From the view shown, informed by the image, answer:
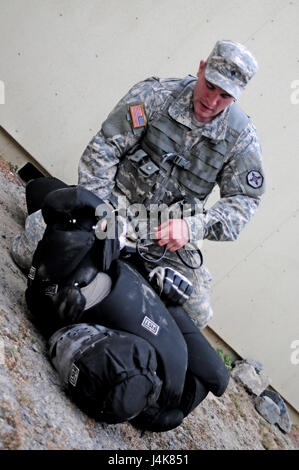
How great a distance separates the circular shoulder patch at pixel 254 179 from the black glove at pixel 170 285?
703 mm

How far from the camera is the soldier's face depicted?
2.72 meters

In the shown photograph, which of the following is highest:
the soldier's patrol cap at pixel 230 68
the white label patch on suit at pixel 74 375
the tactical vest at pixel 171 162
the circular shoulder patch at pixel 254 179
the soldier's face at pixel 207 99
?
the soldier's patrol cap at pixel 230 68

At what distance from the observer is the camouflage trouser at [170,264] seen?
2838mm

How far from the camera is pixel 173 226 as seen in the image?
260 cm

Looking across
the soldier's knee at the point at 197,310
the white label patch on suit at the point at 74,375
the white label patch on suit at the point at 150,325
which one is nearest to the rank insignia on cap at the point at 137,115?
the soldier's knee at the point at 197,310

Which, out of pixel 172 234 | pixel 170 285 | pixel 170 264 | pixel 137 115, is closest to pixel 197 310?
pixel 170 264

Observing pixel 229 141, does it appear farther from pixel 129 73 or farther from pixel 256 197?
pixel 129 73

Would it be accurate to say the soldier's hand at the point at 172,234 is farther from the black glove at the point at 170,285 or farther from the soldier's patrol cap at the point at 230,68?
the soldier's patrol cap at the point at 230,68

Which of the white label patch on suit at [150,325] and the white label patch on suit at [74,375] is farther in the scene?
the white label patch on suit at [150,325]

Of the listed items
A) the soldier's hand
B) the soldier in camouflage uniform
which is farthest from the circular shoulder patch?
the soldier's hand

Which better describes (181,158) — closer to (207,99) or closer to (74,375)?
(207,99)

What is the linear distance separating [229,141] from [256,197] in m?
0.34

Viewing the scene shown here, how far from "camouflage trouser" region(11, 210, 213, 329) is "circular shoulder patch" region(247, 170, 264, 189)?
54 cm

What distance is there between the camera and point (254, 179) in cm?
299
